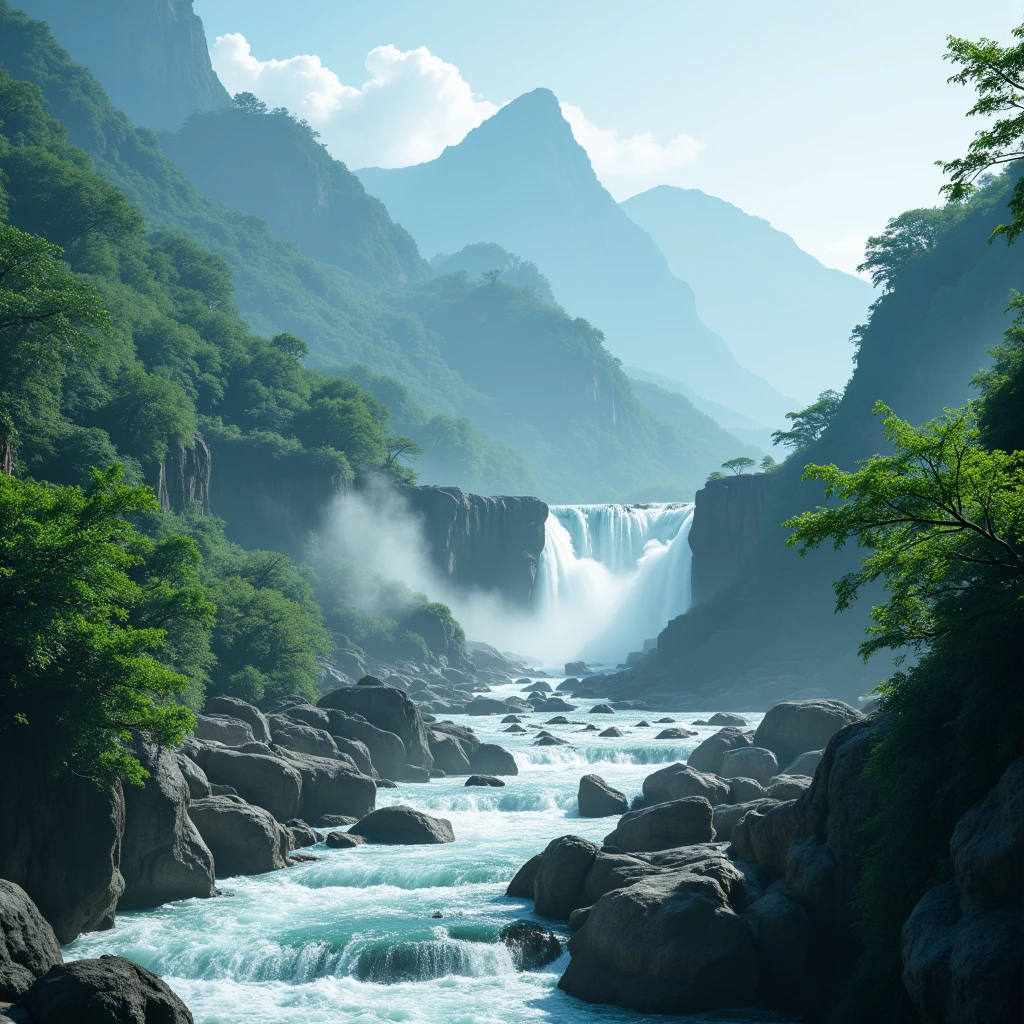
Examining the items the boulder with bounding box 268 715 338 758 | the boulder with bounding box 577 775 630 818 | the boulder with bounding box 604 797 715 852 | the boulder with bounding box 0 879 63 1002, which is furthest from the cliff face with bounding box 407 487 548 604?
the boulder with bounding box 0 879 63 1002

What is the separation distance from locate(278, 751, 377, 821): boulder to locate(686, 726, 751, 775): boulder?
44.3 ft

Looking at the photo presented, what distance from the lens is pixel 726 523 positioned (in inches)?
3733

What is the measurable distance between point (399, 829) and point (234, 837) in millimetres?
5893

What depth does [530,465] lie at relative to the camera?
188m

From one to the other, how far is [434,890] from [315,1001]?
6937 mm

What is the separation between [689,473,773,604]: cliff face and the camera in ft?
310

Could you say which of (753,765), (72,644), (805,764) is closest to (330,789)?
(72,644)

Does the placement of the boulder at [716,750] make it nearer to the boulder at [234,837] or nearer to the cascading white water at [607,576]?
the boulder at [234,837]

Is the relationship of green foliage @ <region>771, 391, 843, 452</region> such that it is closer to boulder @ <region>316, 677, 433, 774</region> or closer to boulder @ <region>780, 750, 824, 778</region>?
boulder @ <region>316, 677, 433, 774</region>

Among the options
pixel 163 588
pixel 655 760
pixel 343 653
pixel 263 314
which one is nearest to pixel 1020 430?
pixel 163 588

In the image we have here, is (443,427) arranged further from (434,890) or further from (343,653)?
(434,890)

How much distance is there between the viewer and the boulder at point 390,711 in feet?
144

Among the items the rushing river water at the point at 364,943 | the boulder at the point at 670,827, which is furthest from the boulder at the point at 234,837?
the boulder at the point at 670,827

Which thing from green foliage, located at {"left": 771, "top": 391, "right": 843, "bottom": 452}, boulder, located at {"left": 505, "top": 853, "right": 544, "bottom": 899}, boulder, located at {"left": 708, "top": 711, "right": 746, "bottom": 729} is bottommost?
boulder, located at {"left": 505, "top": 853, "right": 544, "bottom": 899}
